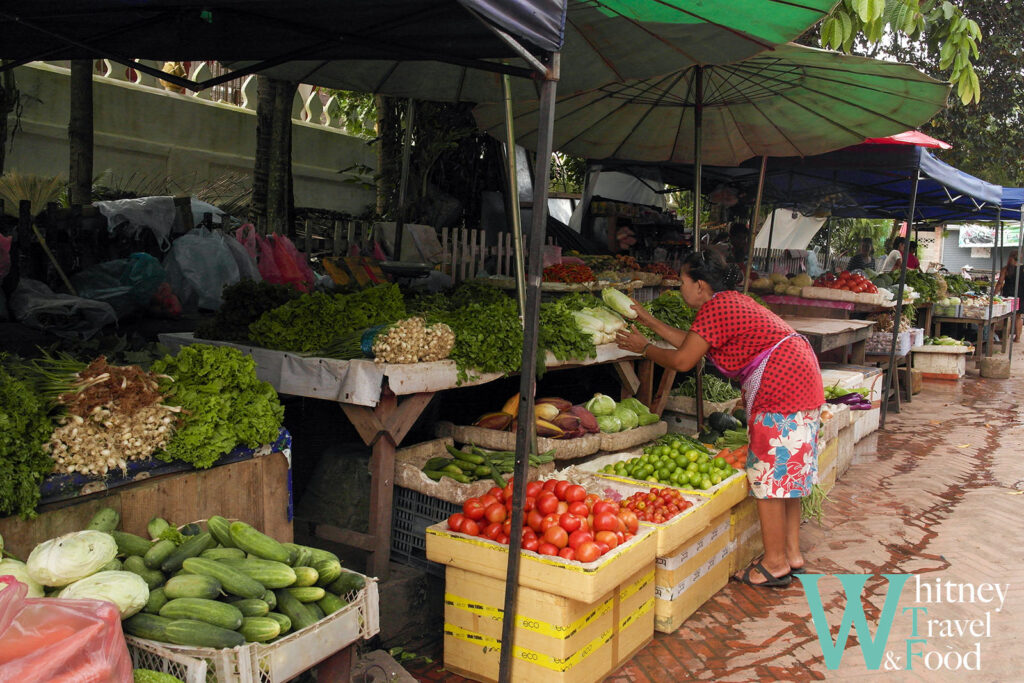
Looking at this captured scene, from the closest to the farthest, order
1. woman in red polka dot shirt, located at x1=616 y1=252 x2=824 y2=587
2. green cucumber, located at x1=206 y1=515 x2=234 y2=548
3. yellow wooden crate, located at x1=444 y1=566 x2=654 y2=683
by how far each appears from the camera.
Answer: green cucumber, located at x1=206 y1=515 x2=234 y2=548, yellow wooden crate, located at x1=444 y1=566 x2=654 y2=683, woman in red polka dot shirt, located at x1=616 y1=252 x2=824 y2=587

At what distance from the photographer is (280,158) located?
955cm

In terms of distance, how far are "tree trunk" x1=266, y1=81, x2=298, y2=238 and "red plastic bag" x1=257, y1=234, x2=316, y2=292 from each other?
1.48 meters

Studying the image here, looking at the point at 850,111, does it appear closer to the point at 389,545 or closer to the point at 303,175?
the point at 389,545

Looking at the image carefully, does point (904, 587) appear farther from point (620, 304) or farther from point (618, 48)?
point (618, 48)

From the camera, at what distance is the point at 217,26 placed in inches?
158

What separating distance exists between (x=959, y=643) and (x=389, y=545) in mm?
3171

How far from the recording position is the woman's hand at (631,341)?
5.46 metres

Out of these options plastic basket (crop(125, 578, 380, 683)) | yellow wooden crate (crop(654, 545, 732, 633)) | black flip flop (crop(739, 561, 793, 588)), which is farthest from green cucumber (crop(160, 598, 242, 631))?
black flip flop (crop(739, 561, 793, 588))

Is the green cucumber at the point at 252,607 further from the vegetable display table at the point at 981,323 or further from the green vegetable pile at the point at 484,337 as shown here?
the vegetable display table at the point at 981,323

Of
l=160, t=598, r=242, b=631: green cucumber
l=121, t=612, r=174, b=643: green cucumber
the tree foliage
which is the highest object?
the tree foliage

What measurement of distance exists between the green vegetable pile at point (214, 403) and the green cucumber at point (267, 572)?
0.63m

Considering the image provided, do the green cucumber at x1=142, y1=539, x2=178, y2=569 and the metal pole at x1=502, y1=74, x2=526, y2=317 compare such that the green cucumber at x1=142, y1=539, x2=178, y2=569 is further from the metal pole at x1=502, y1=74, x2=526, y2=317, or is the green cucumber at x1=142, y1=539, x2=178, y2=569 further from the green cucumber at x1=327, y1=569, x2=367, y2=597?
the metal pole at x1=502, y1=74, x2=526, y2=317

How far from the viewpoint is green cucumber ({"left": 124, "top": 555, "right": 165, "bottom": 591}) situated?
279cm

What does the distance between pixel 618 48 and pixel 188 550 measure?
386cm
